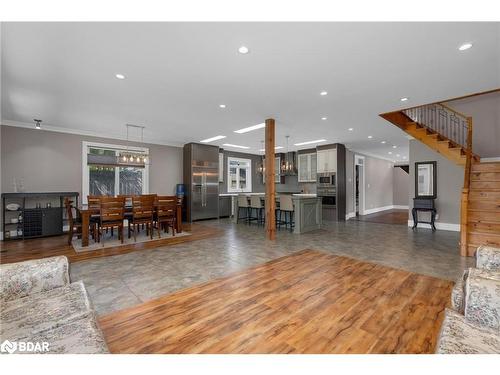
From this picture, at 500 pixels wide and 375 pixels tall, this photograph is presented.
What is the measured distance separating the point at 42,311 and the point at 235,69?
119 inches

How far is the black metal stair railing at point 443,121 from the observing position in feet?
18.7

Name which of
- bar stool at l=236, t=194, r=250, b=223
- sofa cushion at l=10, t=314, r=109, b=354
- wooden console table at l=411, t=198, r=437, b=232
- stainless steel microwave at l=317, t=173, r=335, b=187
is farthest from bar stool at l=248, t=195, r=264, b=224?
sofa cushion at l=10, t=314, r=109, b=354

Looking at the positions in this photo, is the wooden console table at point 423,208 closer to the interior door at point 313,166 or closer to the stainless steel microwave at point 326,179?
the stainless steel microwave at point 326,179

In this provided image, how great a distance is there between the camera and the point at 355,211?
9227 millimetres

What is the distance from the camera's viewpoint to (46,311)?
1.39 meters

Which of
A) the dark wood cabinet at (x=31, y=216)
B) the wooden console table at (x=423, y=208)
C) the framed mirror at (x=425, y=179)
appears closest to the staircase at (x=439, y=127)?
the framed mirror at (x=425, y=179)

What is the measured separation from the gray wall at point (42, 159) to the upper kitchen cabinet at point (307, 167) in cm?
662

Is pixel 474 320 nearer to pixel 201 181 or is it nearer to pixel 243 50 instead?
pixel 243 50

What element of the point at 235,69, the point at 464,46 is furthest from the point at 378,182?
the point at 235,69

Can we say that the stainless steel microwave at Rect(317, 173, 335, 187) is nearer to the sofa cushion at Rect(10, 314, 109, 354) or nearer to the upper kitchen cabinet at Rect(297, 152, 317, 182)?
the upper kitchen cabinet at Rect(297, 152, 317, 182)

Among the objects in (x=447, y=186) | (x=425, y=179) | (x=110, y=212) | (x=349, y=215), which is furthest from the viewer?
(x=349, y=215)

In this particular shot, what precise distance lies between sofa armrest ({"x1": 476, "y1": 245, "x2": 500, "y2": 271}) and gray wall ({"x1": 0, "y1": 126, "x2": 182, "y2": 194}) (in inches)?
311

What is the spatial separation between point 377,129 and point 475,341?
5875 mm
